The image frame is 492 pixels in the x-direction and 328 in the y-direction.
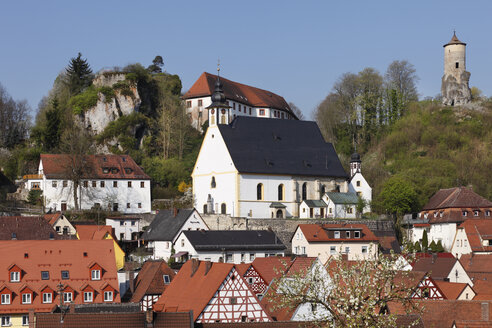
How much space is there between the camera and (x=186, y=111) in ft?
326

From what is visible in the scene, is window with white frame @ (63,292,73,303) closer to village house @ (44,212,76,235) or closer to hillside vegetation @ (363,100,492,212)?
village house @ (44,212,76,235)

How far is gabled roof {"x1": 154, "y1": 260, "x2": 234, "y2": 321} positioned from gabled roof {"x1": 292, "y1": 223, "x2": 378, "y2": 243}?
20377 millimetres

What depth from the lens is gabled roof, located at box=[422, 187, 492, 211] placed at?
2840 inches

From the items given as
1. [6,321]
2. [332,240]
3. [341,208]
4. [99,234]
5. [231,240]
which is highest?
[341,208]

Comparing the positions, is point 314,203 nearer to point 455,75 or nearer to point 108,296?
point 455,75

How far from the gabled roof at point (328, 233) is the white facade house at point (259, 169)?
1018cm

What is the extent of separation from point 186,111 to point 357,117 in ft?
63.2

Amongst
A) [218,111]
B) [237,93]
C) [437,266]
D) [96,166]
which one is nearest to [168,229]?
[96,166]

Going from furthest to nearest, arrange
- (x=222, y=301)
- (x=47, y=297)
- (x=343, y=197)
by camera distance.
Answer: (x=343, y=197), (x=47, y=297), (x=222, y=301)

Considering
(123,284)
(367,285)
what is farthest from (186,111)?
(367,285)

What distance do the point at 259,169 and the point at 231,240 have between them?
48.9ft

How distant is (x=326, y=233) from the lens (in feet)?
214

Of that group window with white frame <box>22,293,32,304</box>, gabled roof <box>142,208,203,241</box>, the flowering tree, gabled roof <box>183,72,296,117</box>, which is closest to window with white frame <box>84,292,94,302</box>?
window with white frame <box>22,293,32,304</box>

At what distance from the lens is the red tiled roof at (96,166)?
76188mm
